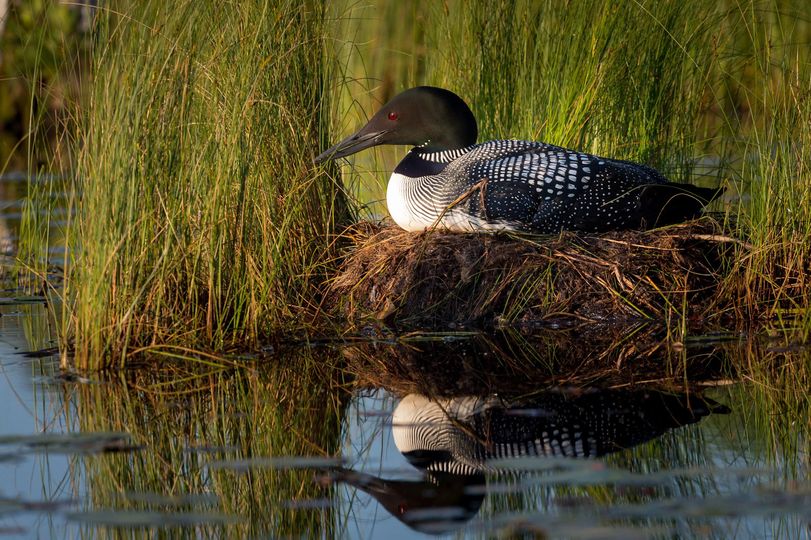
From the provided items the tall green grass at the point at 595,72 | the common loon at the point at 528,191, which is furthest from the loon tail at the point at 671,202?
the tall green grass at the point at 595,72

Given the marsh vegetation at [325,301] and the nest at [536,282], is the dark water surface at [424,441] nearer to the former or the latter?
the marsh vegetation at [325,301]

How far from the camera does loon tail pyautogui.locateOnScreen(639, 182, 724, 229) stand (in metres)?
4.75

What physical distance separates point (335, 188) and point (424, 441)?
7.06 ft

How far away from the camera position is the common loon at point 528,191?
4.79 m

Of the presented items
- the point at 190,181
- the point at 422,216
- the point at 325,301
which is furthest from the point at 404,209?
the point at 190,181

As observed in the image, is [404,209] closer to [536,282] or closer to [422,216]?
[422,216]

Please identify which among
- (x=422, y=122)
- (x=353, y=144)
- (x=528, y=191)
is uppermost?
(x=422, y=122)

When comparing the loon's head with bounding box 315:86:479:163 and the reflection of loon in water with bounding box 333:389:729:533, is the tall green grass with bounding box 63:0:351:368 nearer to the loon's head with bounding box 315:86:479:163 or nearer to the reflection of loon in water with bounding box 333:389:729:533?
the loon's head with bounding box 315:86:479:163

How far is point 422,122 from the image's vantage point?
5117mm

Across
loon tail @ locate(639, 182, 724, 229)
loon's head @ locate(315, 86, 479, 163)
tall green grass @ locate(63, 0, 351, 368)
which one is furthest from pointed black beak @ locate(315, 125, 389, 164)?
loon tail @ locate(639, 182, 724, 229)

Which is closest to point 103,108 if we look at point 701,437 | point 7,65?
point 701,437

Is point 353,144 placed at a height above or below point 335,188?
above

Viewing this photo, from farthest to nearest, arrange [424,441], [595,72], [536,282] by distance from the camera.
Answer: [595,72] < [536,282] < [424,441]

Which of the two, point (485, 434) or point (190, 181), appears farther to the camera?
point (190, 181)
